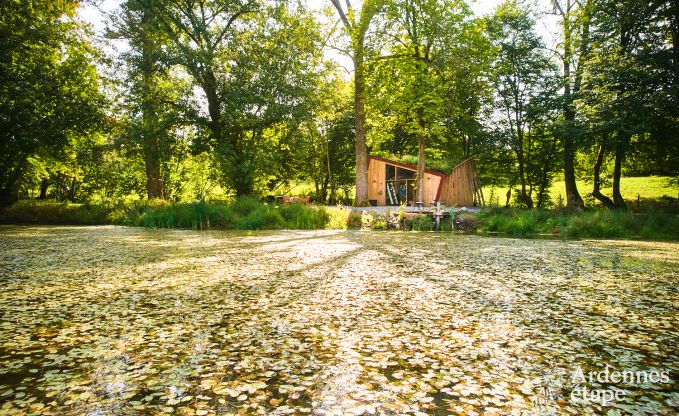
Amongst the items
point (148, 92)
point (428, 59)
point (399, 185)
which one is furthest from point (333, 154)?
point (148, 92)

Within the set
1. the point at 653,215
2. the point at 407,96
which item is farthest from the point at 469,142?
the point at 653,215

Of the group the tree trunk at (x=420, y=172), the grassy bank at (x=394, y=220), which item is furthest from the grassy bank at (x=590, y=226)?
the tree trunk at (x=420, y=172)

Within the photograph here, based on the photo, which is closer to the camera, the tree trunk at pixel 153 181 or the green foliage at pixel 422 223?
the green foliage at pixel 422 223

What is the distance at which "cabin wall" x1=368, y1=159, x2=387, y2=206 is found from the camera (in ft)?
64.5

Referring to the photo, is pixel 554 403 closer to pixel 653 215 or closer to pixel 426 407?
pixel 426 407

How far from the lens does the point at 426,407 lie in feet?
5.37

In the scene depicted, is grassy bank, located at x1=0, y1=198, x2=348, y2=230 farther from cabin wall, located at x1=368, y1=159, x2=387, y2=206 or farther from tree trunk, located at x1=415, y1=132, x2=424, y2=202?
cabin wall, located at x1=368, y1=159, x2=387, y2=206

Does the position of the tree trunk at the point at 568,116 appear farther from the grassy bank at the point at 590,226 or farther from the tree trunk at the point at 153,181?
the tree trunk at the point at 153,181

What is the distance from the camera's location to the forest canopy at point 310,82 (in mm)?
12164

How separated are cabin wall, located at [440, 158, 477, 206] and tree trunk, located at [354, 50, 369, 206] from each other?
13.1ft

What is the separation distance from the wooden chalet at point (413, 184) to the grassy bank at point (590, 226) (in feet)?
21.2

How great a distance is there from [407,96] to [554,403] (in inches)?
541

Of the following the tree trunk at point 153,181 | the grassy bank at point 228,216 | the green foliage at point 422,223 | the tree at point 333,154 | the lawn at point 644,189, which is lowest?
the green foliage at point 422,223

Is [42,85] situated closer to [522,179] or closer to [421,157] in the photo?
[421,157]
